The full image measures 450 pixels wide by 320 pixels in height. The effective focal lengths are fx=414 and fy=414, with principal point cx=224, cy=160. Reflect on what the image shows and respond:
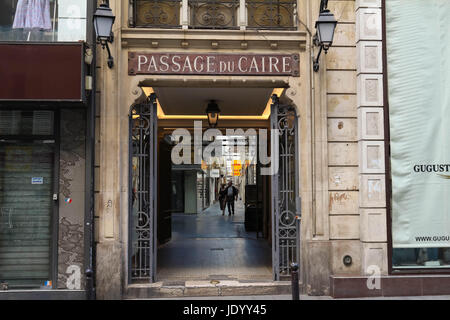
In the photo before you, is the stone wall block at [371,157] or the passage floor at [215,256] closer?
the stone wall block at [371,157]

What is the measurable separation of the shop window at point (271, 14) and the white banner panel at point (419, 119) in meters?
1.89

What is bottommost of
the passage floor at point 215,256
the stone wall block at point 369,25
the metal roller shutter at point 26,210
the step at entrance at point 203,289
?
the step at entrance at point 203,289

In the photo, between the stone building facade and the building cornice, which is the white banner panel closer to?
the stone building facade

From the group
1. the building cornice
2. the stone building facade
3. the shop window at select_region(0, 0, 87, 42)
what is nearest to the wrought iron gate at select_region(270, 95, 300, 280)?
the stone building facade

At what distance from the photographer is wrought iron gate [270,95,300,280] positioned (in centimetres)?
827

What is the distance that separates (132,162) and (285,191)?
3.12 meters

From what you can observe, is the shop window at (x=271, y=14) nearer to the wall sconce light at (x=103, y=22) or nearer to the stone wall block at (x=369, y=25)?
the stone wall block at (x=369, y=25)

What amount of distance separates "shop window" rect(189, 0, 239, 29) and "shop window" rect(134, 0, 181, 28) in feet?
1.11

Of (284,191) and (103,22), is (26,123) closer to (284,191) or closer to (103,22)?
(103,22)

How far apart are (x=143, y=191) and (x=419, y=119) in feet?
18.3

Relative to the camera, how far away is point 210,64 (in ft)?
26.5

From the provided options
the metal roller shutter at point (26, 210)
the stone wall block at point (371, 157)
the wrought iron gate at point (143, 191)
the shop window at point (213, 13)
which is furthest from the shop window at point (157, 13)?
the stone wall block at point (371, 157)

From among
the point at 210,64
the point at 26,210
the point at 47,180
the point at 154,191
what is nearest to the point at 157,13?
the point at 210,64

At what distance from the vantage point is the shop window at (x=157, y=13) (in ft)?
27.1
